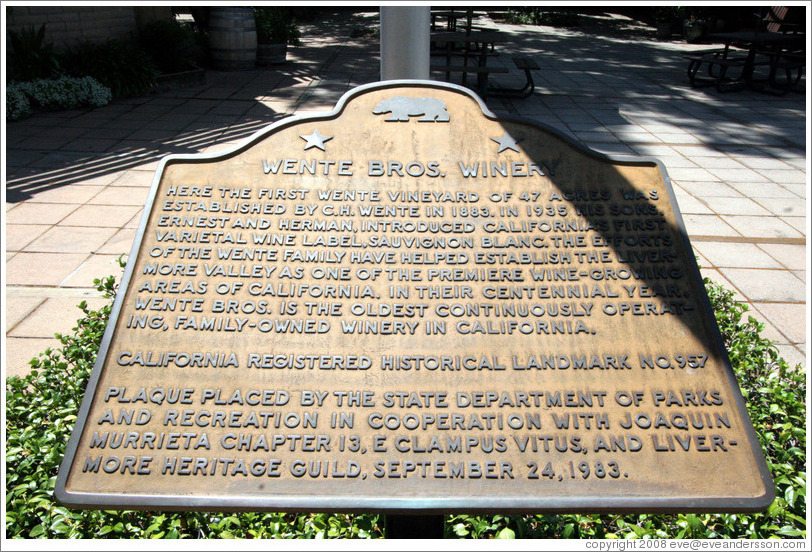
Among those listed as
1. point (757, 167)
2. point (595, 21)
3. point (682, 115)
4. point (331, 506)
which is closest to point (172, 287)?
point (331, 506)

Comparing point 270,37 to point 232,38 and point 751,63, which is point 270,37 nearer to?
point 232,38

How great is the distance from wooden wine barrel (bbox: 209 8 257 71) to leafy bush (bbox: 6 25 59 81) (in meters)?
2.99

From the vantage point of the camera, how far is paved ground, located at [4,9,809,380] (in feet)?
11.8

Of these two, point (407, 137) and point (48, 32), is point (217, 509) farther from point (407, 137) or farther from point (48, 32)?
point (48, 32)

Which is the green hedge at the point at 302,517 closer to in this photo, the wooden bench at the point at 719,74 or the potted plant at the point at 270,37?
the wooden bench at the point at 719,74

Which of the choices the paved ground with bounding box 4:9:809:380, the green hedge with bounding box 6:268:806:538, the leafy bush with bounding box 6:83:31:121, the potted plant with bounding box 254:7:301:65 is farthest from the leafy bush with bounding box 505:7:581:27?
the green hedge with bounding box 6:268:806:538

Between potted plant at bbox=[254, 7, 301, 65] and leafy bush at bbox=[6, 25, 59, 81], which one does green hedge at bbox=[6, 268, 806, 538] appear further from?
potted plant at bbox=[254, 7, 301, 65]

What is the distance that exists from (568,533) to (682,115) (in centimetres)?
730

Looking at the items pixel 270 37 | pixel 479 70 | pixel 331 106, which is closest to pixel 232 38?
pixel 270 37

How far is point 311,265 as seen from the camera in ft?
6.24

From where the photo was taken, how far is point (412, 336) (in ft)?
5.86

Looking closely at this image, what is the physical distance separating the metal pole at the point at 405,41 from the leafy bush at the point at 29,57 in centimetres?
654

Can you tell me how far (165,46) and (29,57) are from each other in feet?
6.75

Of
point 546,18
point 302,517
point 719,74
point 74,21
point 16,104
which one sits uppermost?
point 546,18
